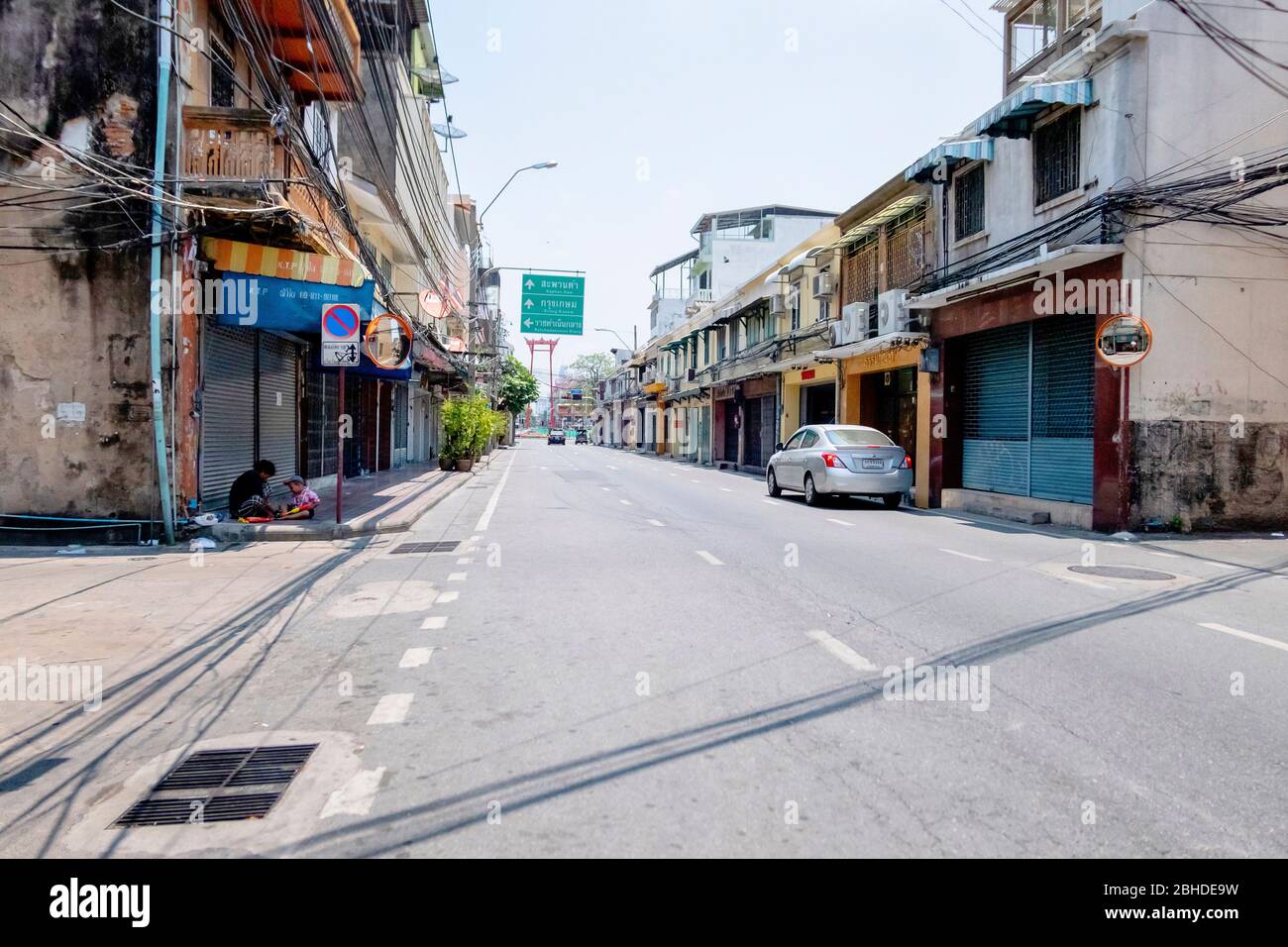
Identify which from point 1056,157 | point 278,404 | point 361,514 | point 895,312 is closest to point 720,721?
point 361,514

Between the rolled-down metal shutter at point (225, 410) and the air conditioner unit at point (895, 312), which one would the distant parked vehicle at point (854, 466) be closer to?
the air conditioner unit at point (895, 312)

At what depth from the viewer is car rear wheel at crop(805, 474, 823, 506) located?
17.5 metres

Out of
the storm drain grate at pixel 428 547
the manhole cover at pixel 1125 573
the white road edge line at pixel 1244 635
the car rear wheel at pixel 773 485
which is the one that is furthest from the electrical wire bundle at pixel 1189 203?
the storm drain grate at pixel 428 547

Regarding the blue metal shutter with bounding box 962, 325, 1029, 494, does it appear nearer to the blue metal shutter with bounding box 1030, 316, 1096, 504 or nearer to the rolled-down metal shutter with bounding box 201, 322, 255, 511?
the blue metal shutter with bounding box 1030, 316, 1096, 504

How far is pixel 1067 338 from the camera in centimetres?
1512

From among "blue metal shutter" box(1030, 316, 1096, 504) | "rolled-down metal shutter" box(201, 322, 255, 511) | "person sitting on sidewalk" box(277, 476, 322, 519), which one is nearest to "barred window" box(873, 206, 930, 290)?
"blue metal shutter" box(1030, 316, 1096, 504)

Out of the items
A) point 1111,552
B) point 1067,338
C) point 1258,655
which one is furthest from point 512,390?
point 1258,655

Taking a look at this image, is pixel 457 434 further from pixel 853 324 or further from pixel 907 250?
pixel 907 250

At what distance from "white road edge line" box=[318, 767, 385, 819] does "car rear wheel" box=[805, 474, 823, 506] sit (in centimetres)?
1427

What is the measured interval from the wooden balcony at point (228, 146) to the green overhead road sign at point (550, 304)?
75.4ft

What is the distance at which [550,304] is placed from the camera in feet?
114

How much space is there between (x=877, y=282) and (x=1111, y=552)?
13299 millimetres

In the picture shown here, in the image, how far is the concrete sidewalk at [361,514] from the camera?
11.8m

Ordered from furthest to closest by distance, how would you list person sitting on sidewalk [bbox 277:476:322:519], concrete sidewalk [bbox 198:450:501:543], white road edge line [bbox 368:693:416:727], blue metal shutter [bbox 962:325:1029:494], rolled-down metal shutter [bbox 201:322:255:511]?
1. blue metal shutter [bbox 962:325:1029:494]
2. person sitting on sidewalk [bbox 277:476:322:519]
3. rolled-down metal shutter [bbox 201:322:255:511]
4. concrete sidewalk [bbox 198:450:501:543]
5. white road edge line [bbox 368:693:416:727]
